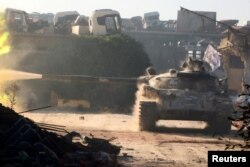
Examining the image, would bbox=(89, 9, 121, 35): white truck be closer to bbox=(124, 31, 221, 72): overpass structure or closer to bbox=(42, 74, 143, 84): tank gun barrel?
bbox=(42, 74, 143, 84): tank gun barrel

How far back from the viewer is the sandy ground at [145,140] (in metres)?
9.53

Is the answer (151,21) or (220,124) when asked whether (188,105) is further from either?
(151,21)

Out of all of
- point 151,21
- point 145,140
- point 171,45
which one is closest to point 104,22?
point 171,45

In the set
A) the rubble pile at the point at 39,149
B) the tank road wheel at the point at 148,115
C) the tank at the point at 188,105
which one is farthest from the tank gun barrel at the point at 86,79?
the rubble pile at the point at 39,149

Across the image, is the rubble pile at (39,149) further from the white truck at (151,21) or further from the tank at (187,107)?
the white truck at (151,21)

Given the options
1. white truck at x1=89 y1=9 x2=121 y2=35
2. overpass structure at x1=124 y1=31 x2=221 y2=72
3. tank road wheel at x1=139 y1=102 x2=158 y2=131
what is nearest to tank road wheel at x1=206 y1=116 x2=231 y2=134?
tank road wheel at x1=139 y1=102 x2=158 y2=131

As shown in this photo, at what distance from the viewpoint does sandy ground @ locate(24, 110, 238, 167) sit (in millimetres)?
9531

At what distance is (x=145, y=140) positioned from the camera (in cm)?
1221

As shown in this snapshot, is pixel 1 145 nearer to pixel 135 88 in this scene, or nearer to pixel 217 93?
pixel 217 93

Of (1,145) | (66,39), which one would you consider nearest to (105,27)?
(66,39)

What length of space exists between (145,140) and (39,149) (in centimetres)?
466

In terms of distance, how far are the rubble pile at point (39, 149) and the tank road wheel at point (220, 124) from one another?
5.32 metres

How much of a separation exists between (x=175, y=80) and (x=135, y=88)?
5.42m

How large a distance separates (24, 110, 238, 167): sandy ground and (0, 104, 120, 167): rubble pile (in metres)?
0.65
